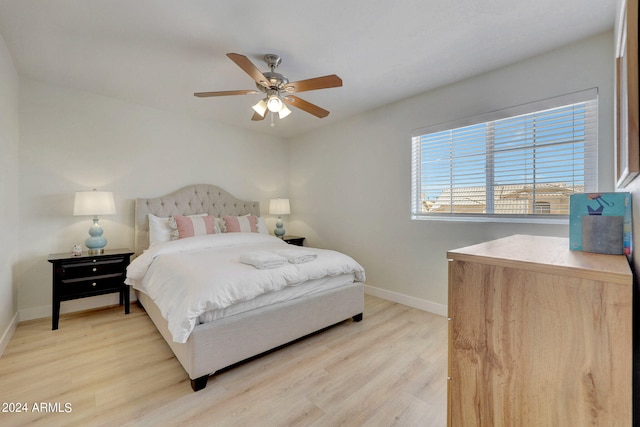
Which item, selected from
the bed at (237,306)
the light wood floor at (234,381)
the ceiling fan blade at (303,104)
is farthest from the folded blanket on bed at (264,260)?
the ceiling fan blade at (303,104)

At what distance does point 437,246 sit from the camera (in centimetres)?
300

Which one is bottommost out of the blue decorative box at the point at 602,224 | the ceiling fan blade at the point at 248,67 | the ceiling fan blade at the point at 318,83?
the blue decorative box at the point at 602,224

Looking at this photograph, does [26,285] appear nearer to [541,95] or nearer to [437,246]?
[437,246]

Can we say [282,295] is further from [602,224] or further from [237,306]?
[602,224]

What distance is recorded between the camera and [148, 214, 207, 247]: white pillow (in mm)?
3262

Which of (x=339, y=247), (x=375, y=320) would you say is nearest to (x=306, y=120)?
(x=339, y=247)

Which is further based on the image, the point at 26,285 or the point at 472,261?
the point at 26,285

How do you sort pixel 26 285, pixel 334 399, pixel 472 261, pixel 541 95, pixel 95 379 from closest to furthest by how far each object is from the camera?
pixel 472 261 → pixel 334 399 → pixel 95 379 → pixel 541 95 → pixel 26 285

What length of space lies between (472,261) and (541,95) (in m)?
2.18

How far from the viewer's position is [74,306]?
10.1ft

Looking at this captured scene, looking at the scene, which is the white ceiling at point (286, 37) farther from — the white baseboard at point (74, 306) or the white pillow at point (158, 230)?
the white baseboard at point (74, 306)

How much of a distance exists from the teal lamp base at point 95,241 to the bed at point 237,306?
0.39 m

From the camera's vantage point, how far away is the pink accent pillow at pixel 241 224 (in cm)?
376

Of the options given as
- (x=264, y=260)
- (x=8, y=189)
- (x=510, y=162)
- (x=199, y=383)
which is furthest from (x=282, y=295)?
(x=8, y=189)
